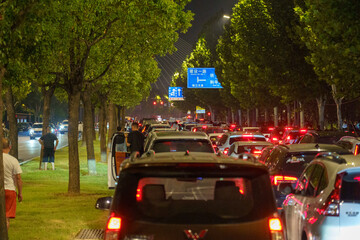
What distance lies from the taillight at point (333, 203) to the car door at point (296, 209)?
0.94m

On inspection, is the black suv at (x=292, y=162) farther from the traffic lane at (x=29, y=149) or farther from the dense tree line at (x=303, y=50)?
the traffic lane at (x=29, y=149)

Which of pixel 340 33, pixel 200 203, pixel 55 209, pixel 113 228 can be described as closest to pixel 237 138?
pixel 340 33

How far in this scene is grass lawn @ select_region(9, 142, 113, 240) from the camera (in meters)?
12.3

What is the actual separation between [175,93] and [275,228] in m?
111

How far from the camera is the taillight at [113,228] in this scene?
527 centimetres

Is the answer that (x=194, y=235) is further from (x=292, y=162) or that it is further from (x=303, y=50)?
(x=303, y=50)

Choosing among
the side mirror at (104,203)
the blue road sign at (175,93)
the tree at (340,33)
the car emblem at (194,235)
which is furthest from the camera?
the blue road sign at (175,93)

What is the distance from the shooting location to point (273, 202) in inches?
212

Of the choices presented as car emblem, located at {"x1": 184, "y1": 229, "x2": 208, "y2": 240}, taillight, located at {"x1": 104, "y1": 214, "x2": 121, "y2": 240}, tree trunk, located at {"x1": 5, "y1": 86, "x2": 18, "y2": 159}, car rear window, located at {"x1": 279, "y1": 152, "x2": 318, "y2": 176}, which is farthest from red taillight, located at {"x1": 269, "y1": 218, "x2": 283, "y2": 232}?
tree trunk, located at {"x1": 5, "y1": 86, "x2": 18, "y2": 159}

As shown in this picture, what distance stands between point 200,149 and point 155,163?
8.16 metres

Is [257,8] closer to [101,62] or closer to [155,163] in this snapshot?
[101,62]

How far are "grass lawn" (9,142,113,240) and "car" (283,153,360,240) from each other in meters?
4.93

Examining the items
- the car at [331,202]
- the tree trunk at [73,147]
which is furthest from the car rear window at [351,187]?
the tree trunk at [73,147]

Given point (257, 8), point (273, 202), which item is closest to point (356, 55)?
point (273, 202)
